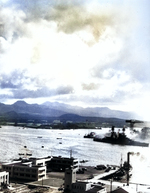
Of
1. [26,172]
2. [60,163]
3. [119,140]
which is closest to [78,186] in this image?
[26,172]

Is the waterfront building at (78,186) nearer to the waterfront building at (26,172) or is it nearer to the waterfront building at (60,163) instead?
the waterfront building at (26,172)

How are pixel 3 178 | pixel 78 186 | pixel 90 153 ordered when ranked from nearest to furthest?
pixel 78 186
pixel 3 178
pixel 90 153

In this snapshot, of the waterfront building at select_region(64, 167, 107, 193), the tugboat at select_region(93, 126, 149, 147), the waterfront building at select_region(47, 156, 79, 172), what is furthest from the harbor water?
the waterfront building at select_region(64, 167, 107, 193)

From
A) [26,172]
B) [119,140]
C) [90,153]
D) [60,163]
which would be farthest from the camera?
[119,140]

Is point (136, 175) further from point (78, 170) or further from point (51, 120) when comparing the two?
point (51, 120)

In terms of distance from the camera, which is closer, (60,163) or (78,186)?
(78,186)

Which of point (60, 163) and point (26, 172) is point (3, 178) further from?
point (60, 163)

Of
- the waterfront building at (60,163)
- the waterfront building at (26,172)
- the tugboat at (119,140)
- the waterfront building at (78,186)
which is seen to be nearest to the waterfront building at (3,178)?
the waterfront building at (26,172)

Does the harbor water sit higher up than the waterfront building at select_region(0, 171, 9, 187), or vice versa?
the waterfront building at select_region(0, 171, 9, 187)

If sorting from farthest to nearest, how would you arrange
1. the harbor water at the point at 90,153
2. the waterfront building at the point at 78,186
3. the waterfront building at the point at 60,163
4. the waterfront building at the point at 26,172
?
the harbor water at the point at 90,153 → the waterfront building at the point at 60,163 → the waterfront building at the point at 26,172 → the waterfront building at the point at 78,186

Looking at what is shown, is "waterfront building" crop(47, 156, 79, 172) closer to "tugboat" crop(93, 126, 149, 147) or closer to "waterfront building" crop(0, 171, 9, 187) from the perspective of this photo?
"waterfront building" crop(0, 171, 9, 187)

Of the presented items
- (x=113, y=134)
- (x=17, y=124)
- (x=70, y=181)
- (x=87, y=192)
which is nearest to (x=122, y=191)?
(x=87, y=192)
